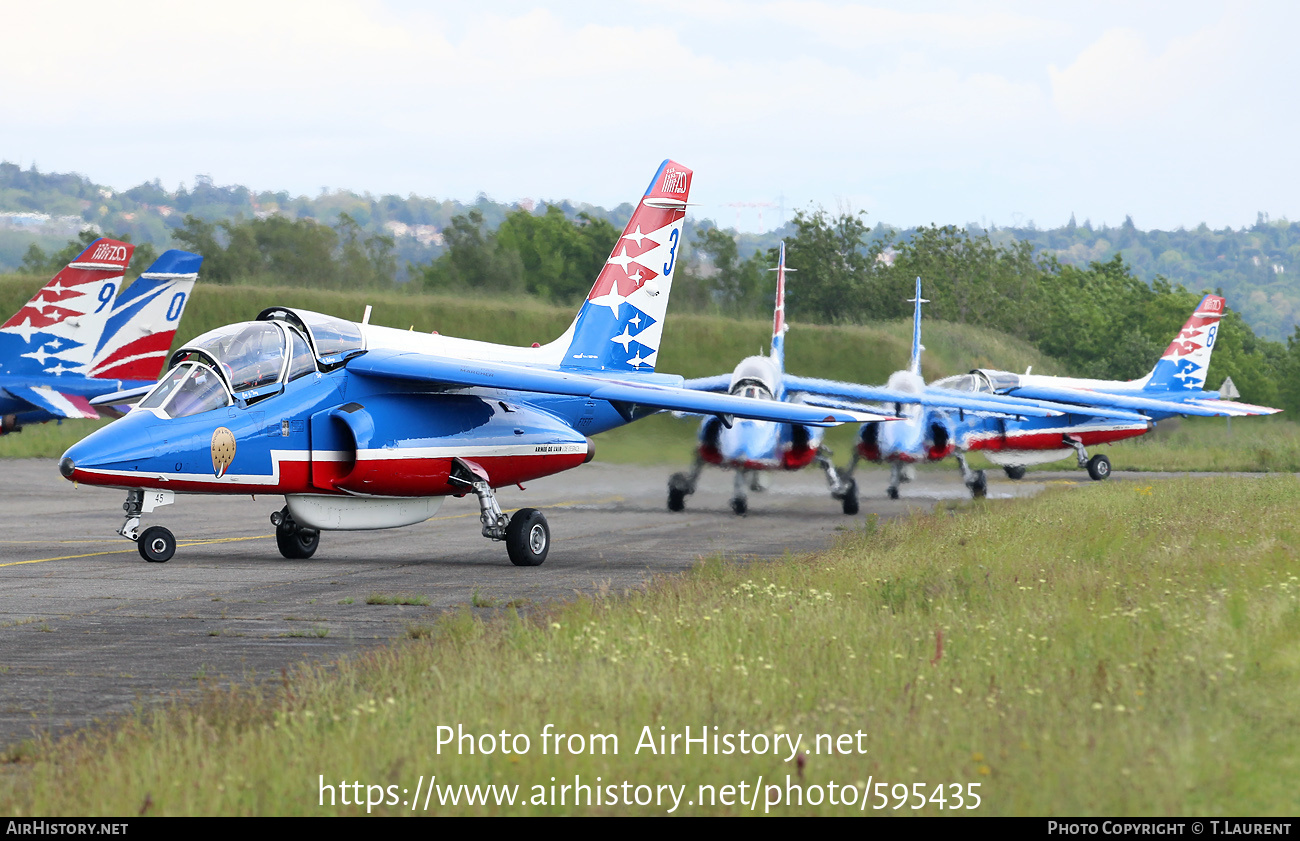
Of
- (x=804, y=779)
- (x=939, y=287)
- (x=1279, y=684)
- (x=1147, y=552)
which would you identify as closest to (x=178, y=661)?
(x=804, y=779)

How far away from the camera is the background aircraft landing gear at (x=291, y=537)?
16.3 meters

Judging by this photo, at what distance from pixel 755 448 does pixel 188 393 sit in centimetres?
1198

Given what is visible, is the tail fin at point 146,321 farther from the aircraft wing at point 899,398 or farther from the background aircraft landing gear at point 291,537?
the aircraft wing at point 899,398

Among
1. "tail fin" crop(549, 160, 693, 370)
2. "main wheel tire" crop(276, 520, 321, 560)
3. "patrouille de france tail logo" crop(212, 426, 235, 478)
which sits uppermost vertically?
"tail fin" crop(549, 160, 693, 370)

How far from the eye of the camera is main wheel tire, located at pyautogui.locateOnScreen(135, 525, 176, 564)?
15352 mm

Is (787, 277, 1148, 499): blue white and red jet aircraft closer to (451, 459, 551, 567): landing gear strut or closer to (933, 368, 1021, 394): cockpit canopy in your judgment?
(933, 368, 1021, 394): cockpit canopy

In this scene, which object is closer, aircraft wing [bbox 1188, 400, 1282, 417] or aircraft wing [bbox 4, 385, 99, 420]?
aircraft wing [bbox 4, 385, 99, 420]

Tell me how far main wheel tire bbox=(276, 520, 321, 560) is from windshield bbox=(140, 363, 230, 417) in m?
2.31

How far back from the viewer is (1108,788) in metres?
4.90

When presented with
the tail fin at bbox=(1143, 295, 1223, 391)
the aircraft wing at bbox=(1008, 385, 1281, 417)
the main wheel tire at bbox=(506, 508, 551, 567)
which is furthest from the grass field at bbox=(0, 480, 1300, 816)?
the tail fin at bbox=(1143, 295, 1223, 391)

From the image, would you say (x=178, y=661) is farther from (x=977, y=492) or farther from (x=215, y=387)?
(x=977, y=492)

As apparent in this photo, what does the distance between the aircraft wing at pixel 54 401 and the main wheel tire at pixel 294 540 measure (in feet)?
38.3

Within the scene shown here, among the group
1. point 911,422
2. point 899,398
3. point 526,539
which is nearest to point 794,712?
point 526,539
